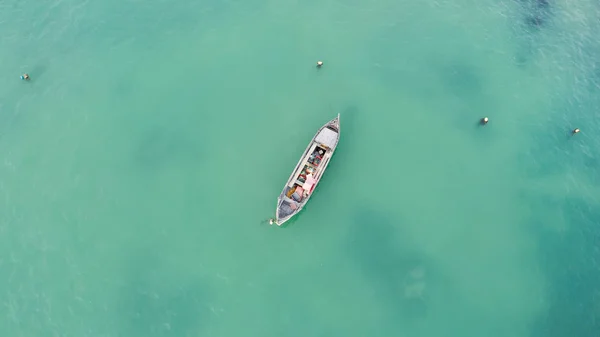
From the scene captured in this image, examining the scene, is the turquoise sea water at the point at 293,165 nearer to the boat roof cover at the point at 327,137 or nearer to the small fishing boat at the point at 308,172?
the small fishing boat at the point at 308,172

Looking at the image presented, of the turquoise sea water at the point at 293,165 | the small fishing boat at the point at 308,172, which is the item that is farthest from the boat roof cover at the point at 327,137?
the turquoise sea water at the point at 293,165

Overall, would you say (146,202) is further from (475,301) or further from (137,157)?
(475,301)

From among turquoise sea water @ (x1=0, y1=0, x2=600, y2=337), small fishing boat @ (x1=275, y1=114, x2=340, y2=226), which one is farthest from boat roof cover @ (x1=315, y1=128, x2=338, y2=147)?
turquoise sea water @ (x1=0, y1=0, x2=600, y2=337)

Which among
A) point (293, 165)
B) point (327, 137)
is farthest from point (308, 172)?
point (327, 137)

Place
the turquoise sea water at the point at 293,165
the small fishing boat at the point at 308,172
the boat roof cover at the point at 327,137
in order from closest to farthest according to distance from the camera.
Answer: the turquoise sea water at the point at 293,165
the small fishing boat at the point at 308,172
the boat roof cover at the point at 327,137

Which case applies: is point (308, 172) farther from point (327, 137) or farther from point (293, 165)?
point (327, 137)

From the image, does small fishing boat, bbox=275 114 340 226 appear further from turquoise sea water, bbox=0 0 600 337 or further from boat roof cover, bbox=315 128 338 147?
turquoise sea water, bbox=0 0 600 337
